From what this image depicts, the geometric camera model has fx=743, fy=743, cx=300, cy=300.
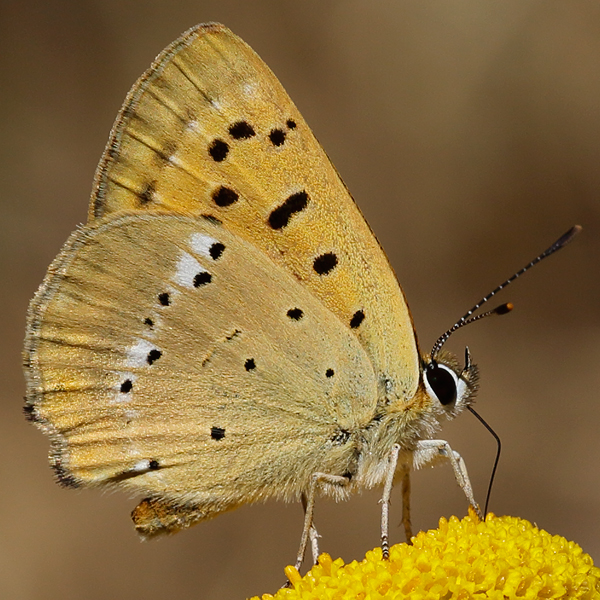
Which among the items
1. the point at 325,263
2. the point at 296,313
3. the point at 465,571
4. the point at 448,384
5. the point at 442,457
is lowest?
the point at 465,571

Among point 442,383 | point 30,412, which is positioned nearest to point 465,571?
point 442,383

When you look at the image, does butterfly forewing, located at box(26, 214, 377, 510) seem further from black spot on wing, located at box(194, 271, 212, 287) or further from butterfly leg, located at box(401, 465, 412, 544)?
butterfly leg, located at box(401, 465, 412, 544)

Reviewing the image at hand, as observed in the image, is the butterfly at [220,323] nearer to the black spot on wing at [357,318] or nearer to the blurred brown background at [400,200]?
the black spot on wing at [357,318]

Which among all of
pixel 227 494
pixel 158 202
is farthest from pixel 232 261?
pixel 227 494

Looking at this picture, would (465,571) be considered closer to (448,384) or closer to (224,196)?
(448,384)

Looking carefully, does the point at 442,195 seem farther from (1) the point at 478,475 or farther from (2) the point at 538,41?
(1) the point at 478,475
